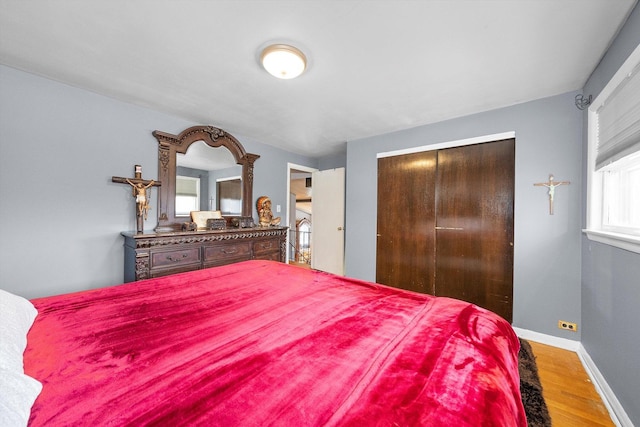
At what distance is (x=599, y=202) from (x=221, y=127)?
408cm

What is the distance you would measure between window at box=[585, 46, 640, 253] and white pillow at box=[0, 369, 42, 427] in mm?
2415

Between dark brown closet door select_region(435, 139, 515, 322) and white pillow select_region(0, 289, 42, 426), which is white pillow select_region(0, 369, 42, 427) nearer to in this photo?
white pillow select_region(0, 289, 42, 426)

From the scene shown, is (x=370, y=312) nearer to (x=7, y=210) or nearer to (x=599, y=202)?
(x=599, y=202)

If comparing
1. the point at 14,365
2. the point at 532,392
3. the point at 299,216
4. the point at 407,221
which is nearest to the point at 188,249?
the point at 14,365

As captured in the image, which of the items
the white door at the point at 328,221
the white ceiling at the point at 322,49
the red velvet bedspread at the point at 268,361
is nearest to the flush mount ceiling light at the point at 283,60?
the white ceiling at the point at 322,49

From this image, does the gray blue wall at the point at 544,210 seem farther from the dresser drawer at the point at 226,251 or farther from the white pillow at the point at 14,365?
the white pillow at the point at 14,365

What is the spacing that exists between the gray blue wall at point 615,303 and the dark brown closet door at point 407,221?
1360mm

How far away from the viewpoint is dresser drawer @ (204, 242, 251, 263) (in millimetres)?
2852

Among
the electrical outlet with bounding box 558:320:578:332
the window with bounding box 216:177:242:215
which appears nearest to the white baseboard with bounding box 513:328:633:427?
the electrical outlet with bounding box 558:320:578:332

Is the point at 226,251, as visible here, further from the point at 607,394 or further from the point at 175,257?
the point at 607,394

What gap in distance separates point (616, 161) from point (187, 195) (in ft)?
13.0

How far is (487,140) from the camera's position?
8.78 ft

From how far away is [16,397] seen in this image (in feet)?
1.69

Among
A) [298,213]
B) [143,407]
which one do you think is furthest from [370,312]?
[298,213]
